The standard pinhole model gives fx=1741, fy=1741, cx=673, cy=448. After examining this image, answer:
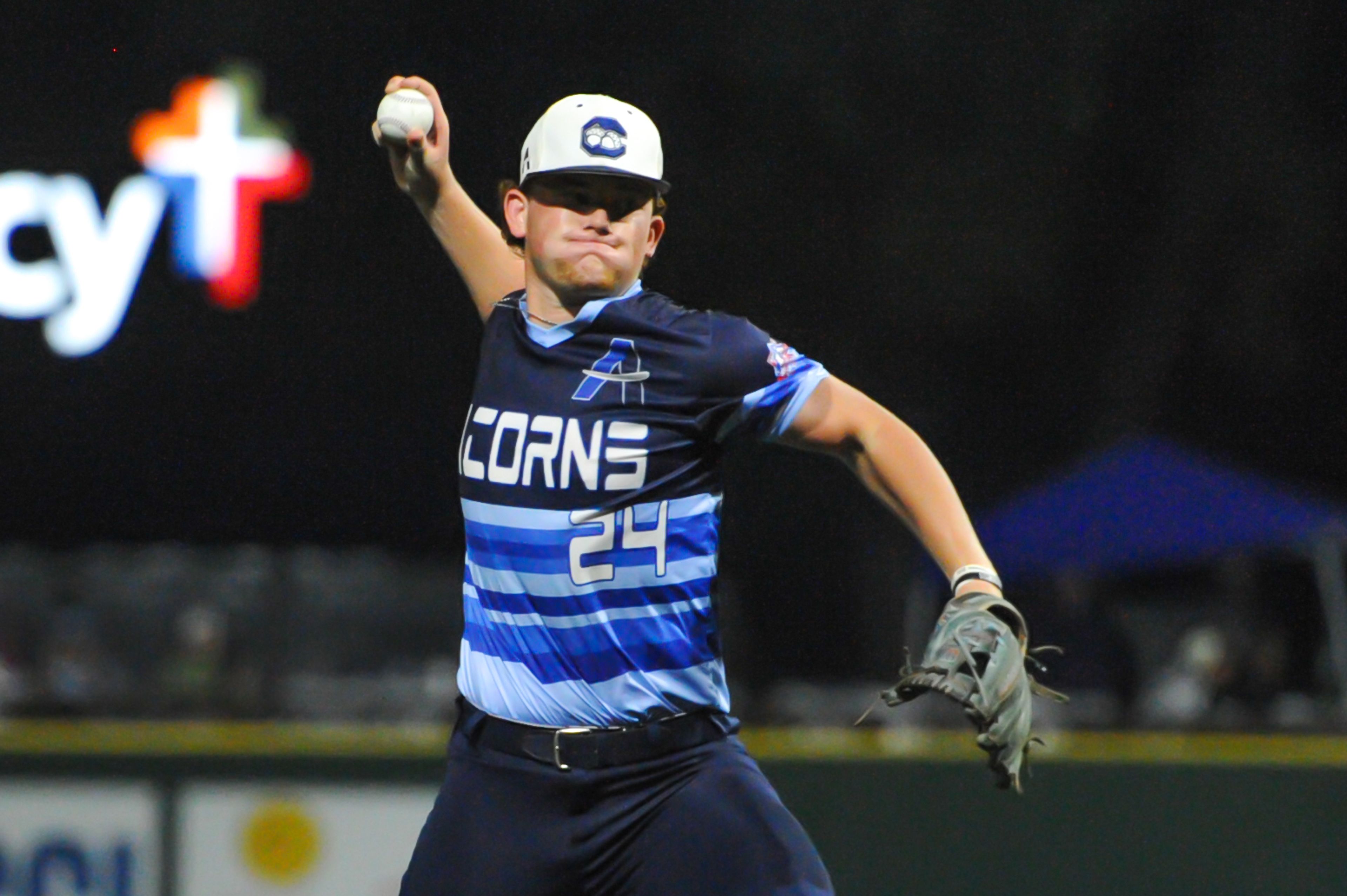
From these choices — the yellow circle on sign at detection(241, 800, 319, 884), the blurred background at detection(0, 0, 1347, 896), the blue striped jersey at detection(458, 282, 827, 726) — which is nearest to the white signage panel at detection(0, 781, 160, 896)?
the yellow circle on sign at detection(241, 800, 319, 884)

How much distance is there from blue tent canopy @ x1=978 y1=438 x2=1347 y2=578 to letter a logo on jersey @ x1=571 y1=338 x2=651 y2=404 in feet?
14.6

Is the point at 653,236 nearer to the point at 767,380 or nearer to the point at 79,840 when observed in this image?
the point at 767,380

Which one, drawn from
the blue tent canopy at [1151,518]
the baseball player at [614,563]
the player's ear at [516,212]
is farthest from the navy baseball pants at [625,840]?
the blue tent canopy at [1151,518]

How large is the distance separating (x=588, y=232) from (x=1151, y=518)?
4.69m

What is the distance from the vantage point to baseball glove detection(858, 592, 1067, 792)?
2203mm

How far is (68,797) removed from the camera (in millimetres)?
4613

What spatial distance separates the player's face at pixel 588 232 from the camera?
2578mm

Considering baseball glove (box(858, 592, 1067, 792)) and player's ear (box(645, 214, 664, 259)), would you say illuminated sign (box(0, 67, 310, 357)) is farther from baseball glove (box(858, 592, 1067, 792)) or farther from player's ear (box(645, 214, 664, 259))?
baseball glove (box(858, 592, 1067, 792))

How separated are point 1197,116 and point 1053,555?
2.33 metres

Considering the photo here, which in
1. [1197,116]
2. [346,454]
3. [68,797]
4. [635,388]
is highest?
[1197,116]

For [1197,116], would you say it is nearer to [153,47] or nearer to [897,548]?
[897,548]

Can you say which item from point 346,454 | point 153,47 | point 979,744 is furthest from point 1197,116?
point 979,744

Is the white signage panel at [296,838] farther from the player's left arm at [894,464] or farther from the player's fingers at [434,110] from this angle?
the player's left arm at [894,464]

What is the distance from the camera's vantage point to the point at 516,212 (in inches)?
108
